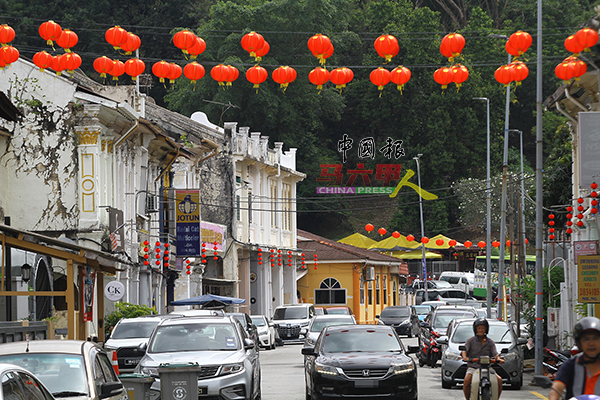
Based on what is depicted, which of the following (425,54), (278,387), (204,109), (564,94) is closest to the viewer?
(278,387)

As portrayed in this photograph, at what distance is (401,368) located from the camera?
1606cm

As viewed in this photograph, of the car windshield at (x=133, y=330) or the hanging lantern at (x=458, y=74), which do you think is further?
the car windshield at (x=133, y=330)

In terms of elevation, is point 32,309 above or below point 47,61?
below

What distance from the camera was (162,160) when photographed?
4069 cm

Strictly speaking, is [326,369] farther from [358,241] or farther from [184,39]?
[358,241]

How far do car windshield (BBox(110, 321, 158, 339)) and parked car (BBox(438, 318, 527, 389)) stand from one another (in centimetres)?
800

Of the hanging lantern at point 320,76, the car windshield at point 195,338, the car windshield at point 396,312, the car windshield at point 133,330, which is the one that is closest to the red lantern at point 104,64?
the hanging lantern at point 320,76

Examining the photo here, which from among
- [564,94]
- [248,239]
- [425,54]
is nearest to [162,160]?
[248,239]

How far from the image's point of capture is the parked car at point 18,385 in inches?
296

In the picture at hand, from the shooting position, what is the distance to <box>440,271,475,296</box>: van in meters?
74.4

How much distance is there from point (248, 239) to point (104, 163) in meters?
22.3

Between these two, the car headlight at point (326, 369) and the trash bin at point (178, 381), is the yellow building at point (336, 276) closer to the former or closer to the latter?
the car headlight at point (326, 369)

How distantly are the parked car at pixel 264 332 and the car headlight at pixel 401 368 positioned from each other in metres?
23.8

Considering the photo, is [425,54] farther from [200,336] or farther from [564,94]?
[200,336]
